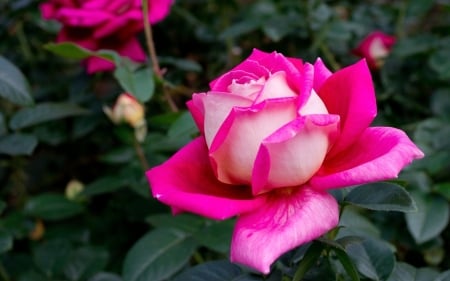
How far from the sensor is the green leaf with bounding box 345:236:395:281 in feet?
2.00

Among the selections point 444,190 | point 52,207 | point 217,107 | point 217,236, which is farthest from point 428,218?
point 52,207

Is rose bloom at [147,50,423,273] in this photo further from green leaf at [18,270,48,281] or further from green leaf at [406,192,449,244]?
green leaf at [18,270,48,281]

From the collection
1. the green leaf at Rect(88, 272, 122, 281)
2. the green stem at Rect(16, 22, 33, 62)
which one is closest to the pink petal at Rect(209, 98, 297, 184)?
the green leaf at Rect(88, 272, 122, 281)

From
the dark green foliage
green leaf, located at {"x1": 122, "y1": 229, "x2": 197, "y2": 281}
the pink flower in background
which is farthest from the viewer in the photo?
the pink flower in background

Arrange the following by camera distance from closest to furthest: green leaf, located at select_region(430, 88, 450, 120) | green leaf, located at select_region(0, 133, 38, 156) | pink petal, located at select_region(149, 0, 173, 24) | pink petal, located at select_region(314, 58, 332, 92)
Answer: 1. pink petal, located at select_region(314, 58, 332, 92)
2. green leaf, located at select_region(0, 133, 38, 156)
3. pink petal, located at select_region(149, 0, 173, 24)
4. green leaf, located at select_region(430, 88, 450, 120)

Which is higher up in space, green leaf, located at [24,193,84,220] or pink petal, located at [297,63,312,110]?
pink petal, located at [297,63,312,110]

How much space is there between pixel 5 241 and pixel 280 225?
57 centimetres

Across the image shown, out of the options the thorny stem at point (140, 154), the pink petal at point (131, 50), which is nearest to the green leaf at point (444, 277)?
the thorny stem at point (140, 154)

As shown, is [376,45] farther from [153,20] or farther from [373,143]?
[373,143]

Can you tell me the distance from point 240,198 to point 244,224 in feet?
0.14

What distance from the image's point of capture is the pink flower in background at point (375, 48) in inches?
54.1

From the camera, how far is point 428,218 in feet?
3.10

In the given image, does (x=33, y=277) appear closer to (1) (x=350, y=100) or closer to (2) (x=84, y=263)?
(2) (x=84, y=263)

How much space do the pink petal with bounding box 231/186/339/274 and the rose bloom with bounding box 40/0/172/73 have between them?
638mm
